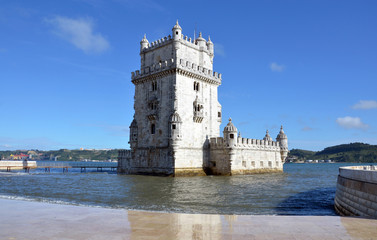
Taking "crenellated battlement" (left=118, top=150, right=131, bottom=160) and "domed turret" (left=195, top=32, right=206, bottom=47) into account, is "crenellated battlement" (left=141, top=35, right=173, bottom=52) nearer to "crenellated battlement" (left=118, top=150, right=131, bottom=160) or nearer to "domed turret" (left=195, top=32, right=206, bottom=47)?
"domed turret" (left=195, top=32, right=206, bottom=47)

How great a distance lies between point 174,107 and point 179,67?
5349mm

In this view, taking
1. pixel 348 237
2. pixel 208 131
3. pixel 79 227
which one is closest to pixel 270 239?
pixel 348 237

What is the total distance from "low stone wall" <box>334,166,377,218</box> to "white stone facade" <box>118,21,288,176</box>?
→ 86.8 ft

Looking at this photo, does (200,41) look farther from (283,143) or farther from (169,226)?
(169,226)

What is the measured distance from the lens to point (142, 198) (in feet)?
67.1

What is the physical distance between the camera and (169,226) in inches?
358

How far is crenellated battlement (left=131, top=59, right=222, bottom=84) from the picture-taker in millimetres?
41328

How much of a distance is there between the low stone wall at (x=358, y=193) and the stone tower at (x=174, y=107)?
86.8 ft

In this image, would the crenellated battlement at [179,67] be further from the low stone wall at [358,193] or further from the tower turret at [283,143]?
the low stone wall at [358,193]

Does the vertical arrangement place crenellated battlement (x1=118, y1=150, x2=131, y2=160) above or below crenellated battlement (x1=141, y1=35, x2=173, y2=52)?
below

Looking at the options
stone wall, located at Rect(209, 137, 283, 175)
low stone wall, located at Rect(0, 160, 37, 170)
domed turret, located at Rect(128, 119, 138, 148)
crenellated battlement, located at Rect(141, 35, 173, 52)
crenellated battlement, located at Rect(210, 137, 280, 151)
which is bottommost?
low stone wall, located at Rect(0, 160, 37, 170)

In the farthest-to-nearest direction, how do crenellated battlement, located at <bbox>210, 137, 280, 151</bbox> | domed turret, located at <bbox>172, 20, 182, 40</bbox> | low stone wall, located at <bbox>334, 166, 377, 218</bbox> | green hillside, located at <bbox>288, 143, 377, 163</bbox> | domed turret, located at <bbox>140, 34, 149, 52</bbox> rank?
green hillside, located at <bbox>288, 143, 377, 163</bbox> → domed turret, located at <bbox>140, 34, 149, 52</bbox> → crenellated battlement, located at <bbox>210, 137, 280, 151</bbox> → domed turret, located at <bbox>172, 20, 182, 40</bbox> → low stone wall, located at <bbox>334, 166, 377, 218</bbox>

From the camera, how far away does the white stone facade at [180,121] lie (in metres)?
40.7

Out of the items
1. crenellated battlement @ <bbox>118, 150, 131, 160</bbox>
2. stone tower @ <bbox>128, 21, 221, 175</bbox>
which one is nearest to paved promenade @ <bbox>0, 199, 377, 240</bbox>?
stone tower @ <bbox>128, 21, 221, 175</bbox>
